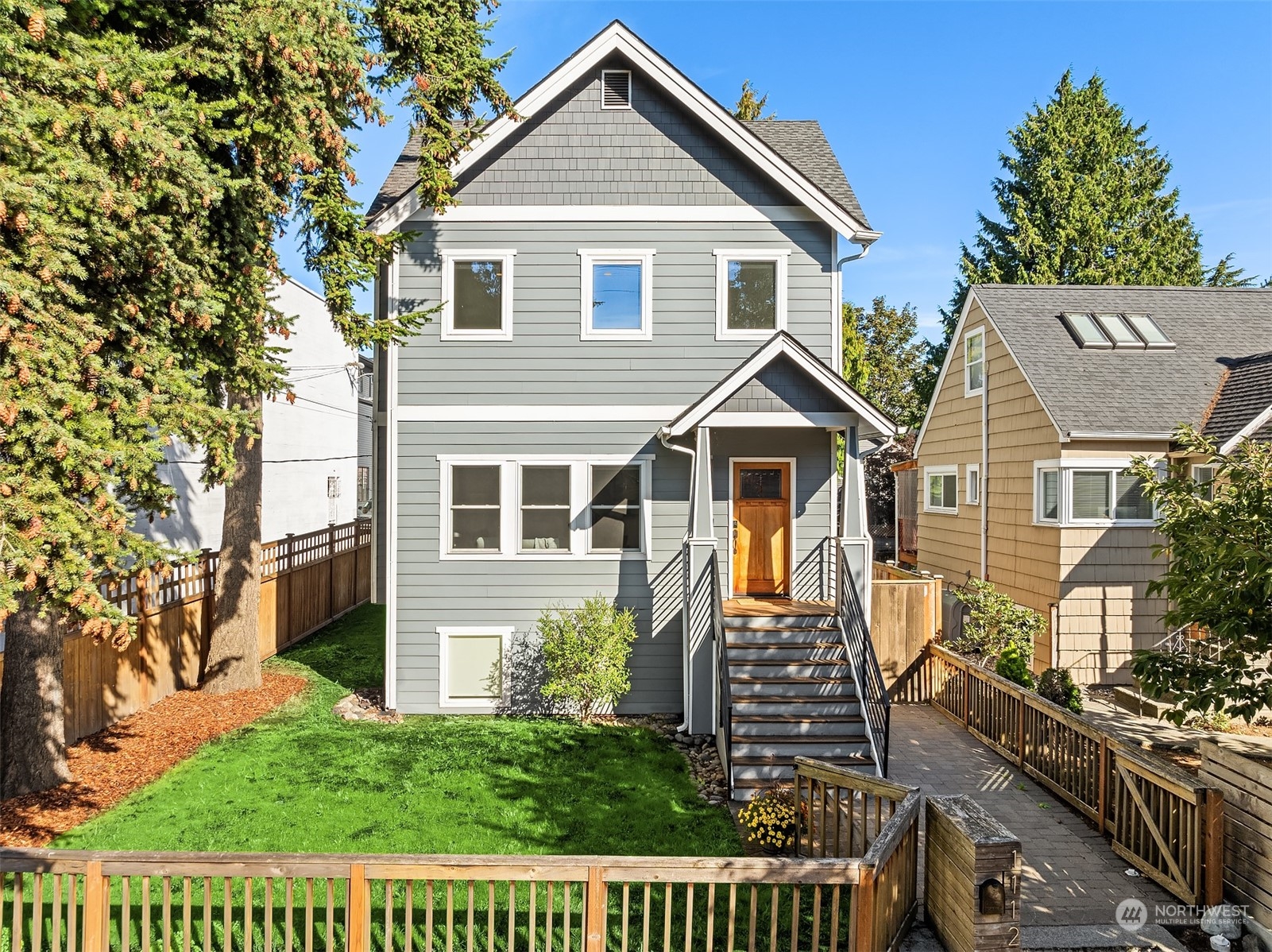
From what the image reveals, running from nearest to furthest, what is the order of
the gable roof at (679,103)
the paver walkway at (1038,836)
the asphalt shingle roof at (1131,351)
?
the paver walkway at (1038,836) → the gable roof at (679,103) → the asphalt shingle roof at (1131,351)

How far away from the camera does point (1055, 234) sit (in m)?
26.4

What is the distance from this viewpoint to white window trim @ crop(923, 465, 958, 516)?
56.1 ft

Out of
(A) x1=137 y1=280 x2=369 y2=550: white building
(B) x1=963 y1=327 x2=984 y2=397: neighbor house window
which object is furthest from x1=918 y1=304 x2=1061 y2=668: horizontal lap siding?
(A) x1=137 y1=280 x2=369 y2=550: white building

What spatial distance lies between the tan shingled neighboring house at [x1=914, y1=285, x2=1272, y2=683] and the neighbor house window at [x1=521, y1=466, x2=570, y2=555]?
8.60 meters

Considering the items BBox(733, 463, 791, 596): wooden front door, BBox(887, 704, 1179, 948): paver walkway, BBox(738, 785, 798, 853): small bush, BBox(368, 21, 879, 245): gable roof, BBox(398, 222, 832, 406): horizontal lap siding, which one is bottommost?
BBox(887, 704, 1179, 948): paver walkway

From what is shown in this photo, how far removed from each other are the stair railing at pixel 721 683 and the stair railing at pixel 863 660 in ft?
5.05

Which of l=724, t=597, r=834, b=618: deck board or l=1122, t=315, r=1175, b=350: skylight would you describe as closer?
l=724, t=597, r=834, b=618: deck board

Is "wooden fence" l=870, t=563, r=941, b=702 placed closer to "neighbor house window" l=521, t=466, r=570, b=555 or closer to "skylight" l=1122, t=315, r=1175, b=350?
"neighbor house window" l=521, t=466, r=570, b=555

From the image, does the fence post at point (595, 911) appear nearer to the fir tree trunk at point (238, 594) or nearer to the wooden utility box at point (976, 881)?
the wooden utility box at point (976, 881)

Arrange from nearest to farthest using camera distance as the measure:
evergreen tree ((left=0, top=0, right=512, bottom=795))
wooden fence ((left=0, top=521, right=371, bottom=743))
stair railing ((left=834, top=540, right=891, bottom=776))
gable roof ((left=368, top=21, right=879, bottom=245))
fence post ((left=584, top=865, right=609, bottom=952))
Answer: fence post ((left=584, top=865, right=609, bottom=952)) < evergreen tree ((left=0, top=0, right=512, bottom=795)) < stair railing ((left=834, top=540, right=891, bottom=776)) < wooden fence ((left=0, top=521, right=371, bottom=743)) < gable roof ((left=368, top=21, right=879, bottom=245))

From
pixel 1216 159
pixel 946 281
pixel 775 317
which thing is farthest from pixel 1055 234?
pixel 775 317

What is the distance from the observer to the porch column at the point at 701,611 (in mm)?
9680

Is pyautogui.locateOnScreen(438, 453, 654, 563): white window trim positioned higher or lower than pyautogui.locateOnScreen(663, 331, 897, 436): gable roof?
lower

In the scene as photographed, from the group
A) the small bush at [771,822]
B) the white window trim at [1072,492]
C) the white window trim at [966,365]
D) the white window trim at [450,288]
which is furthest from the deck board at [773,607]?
the white window trim at [966,365]
